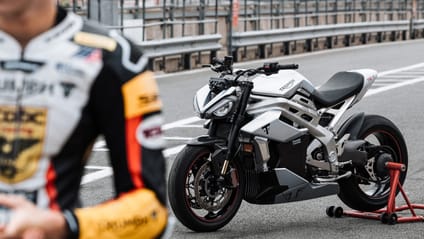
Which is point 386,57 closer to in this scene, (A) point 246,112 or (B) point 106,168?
(B) point 106,168

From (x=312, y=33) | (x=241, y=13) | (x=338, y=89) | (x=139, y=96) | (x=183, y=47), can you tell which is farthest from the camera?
(x=241, y=13)

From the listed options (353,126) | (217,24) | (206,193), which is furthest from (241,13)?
(206,193)

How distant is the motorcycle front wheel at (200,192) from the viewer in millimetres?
7680

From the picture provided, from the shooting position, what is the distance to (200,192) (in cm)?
780

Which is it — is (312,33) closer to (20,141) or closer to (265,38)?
(265,38)

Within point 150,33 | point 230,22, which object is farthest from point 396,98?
point 230,22

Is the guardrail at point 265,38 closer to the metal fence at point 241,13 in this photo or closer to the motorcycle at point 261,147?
the metal fence at point 241,13

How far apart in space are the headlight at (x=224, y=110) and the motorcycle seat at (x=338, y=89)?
592 mm

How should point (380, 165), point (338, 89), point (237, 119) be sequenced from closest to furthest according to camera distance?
point (237, 119)
point (338, 89)
point (380, 165)

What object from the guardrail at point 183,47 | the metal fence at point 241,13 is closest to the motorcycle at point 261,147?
the metal fence at point 241,13

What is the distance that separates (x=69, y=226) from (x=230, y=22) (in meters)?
25.7

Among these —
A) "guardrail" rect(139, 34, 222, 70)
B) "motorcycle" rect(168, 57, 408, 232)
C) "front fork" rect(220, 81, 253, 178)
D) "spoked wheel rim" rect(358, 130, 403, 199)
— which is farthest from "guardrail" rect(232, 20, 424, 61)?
"front fork" rect(220, 81, 253, 178)

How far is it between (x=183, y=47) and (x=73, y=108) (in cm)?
2153

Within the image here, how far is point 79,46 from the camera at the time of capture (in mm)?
2416
